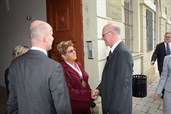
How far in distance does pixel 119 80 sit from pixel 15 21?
14.6 ft

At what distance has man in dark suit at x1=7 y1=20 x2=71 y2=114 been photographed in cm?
192

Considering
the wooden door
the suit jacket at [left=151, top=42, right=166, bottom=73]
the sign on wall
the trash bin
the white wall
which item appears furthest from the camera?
the suit jacket at [left=151, top=42, right=166, bottom=73]

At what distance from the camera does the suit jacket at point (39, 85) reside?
1918 millimetres

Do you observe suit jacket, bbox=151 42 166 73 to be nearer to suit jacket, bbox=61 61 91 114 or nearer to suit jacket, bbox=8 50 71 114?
suit jacket, bbox=61 61 91 114

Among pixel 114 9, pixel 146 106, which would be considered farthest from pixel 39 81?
pixel 146 106

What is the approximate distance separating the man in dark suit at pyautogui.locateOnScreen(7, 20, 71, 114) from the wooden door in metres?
2.18

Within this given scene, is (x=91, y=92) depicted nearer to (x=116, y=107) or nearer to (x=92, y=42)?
(x=116, y=107)

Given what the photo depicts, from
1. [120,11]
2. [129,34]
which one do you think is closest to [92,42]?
[120,11]

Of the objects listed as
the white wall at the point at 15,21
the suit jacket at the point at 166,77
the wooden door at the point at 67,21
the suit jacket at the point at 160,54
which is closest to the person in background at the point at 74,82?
the wooden door at the point at 67,21

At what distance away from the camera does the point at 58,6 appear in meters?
4.56

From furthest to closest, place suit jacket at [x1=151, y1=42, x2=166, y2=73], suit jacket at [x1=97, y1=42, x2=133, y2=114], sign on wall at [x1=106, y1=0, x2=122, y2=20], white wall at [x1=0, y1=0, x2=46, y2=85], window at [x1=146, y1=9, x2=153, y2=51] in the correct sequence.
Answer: window at [x1=146, y1=9, x2=153, y2=51], suit jacket at [x1=151, y1=42, x2=166, y2=73], white wall at [x1=0, y1=0, x2=46, y2=85], sign on wall at [x1=106, y1=0, x2=122, y2=20], suit jacket at [x1=97, y1=42, x2=133, y2=114]

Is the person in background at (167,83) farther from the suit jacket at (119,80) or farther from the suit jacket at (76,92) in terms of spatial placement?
the suit jacket at (76,92)

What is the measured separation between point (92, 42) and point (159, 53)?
11.3ft

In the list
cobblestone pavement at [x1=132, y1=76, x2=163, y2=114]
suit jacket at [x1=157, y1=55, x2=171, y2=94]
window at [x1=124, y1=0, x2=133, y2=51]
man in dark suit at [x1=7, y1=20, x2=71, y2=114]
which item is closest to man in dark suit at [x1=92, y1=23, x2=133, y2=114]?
man in dark suit at [x1=7, y1=20, x2=71, y2=114]
